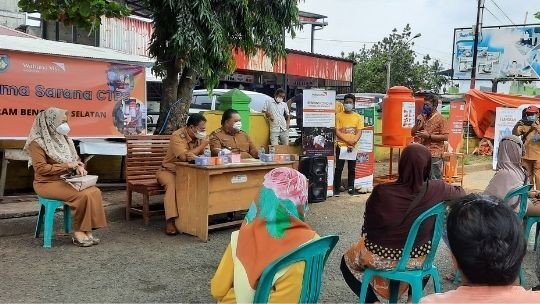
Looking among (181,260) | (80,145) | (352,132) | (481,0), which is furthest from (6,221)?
(481,0)

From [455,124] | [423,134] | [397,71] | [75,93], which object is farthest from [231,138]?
[397,71]

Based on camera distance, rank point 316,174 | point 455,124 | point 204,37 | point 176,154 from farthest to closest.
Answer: point 455,124 → point 316,174 → point 204,37 → point 176,154

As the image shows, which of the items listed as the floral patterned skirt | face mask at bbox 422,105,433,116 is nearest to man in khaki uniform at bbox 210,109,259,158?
face mask at bbox 422,105,433,116

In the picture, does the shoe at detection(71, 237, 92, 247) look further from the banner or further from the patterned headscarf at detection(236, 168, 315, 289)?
the patterned headscarf at detection(236, 168, 315, 289)

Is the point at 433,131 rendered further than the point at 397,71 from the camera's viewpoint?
No

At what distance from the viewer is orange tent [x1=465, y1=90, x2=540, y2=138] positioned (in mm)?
15512

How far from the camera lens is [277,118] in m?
9.15

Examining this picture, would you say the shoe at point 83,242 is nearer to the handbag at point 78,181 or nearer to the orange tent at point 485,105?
the handbag at point 78,181

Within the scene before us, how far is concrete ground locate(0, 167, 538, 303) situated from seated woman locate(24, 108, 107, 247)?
0.26m

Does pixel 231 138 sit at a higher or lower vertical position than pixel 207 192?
higher

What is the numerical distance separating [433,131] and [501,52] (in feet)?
59.9

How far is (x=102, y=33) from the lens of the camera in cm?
1529

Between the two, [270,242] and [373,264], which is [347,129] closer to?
[373,264]

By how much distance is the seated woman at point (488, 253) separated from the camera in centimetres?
151
